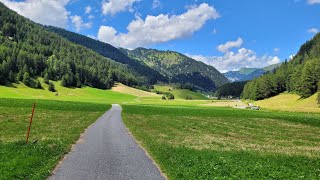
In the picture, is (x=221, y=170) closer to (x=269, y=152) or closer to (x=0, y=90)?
(x=269, y=152)

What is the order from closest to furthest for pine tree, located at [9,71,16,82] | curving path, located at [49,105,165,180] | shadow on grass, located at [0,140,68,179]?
shadow on grass, located at [0,140,68,179] → curving path, located at [49,105,165,180] → pine tree, located at [9,71,16,82]

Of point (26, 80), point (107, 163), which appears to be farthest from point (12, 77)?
point (107, 163)

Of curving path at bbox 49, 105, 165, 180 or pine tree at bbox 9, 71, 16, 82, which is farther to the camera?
pine tree at bbox 9, 71, 16, 82

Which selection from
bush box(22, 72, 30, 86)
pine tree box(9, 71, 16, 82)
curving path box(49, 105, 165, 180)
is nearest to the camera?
curving path box(49, 105, 165, 180)

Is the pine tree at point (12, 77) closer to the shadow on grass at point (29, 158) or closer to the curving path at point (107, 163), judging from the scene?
the shadow on grass at point (29, 158)

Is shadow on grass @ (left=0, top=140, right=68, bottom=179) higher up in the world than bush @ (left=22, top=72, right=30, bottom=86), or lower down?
lower down

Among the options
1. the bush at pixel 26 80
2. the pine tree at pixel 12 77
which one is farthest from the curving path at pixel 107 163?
the bush at pixel 26 80

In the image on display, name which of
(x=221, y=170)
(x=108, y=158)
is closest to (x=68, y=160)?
(x=108, y=158)

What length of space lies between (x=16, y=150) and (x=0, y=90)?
15652cm

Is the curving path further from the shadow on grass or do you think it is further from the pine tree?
the pine tree

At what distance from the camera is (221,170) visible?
742 inches

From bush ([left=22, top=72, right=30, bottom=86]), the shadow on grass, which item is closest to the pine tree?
bush ([left=22, top=72, right=30, bottom=86])

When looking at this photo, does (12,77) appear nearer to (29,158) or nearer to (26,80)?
(26,80)

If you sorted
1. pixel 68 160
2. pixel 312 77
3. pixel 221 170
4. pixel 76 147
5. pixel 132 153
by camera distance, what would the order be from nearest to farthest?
pixel 221 170, pixel 68 160, pixel 132 153, pixel 76 147, pixel 312 77
